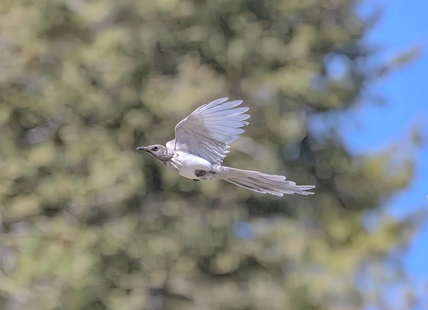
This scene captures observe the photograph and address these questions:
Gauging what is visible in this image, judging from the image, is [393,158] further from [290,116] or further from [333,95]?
[290,116]

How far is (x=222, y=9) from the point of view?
180 cm

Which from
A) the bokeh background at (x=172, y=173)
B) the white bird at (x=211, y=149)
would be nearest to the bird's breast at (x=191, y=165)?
the white bird at (x=211, y=149)

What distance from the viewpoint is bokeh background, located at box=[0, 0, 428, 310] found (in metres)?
1.66

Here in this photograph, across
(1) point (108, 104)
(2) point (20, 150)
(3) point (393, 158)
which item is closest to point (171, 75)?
(1) point (108, 104)

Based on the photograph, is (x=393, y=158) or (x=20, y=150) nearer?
(x=20, y=150)

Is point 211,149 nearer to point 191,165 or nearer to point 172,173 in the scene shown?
point 191,165

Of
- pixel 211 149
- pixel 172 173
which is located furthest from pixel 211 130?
pixel 172 173

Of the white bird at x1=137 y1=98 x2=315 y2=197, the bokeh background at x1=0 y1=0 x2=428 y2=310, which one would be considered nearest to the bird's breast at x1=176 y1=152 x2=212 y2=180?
the white bird at x1=137 y1=98 x2=315 y2=197

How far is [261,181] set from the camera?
510 mm

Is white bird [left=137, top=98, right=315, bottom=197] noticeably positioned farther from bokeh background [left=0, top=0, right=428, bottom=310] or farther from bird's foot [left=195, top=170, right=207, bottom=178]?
bokeh background [left=0, top=0, right=428, bottom=310]

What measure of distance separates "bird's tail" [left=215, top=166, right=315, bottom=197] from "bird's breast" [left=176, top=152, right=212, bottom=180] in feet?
0.04

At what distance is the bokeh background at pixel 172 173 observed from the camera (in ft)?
5.43

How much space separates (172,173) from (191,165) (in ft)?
3.78

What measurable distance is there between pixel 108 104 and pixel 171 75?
0.22 meters
